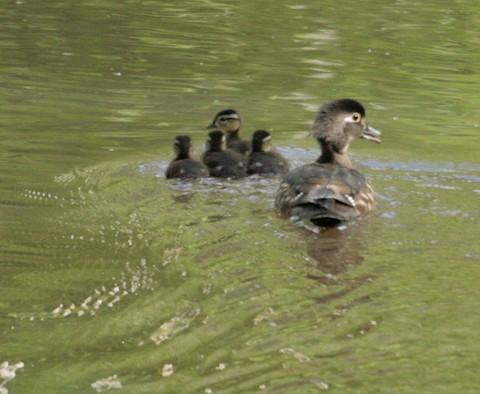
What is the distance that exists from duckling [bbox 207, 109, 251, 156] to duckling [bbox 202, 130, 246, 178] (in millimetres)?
427

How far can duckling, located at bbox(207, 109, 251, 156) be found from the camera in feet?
31.7

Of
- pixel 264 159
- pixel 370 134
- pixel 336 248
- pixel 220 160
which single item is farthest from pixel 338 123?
pixel 336 248

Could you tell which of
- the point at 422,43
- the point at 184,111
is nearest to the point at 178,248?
the point at 184,111

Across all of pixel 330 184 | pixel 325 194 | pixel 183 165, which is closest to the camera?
pixel 325 194

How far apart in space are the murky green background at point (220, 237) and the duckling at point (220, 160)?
15 cm

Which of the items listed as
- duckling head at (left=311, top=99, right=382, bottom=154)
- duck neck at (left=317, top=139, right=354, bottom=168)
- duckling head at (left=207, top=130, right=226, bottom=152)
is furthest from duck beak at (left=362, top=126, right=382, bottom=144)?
duckling head at (left=207, top=130, right=226, bottom=152)

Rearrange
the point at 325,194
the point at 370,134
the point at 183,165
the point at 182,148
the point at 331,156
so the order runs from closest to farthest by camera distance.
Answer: the point at 325,194 → the point at 331,156 → the point at 183,165 → the point at 182,148 → the point at 370,134

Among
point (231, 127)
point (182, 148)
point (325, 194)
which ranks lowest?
point (231, 127)

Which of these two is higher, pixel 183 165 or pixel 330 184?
pixel 330 184

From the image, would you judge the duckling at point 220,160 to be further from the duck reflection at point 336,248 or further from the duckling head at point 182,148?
the duck reflection at point 336,248

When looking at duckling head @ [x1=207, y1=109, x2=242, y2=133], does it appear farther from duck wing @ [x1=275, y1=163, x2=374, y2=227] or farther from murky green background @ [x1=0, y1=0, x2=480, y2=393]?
duck wing @ [x1=275, y1=163, x2=374, y2=227]

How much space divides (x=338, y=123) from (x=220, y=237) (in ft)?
6.24

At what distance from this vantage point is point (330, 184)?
7.57 m

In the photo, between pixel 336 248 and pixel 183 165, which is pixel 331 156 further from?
pixel 336 248
